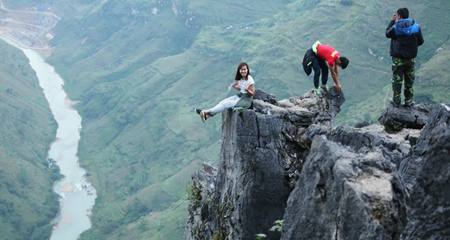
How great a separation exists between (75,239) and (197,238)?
573 ft

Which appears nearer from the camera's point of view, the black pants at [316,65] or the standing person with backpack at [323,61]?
the standing person with backpack at [323,61]

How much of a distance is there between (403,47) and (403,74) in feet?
5.48

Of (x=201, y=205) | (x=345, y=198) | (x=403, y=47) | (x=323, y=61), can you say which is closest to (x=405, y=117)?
(x=403, y=47)

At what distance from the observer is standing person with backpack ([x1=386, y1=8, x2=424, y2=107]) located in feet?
63.9

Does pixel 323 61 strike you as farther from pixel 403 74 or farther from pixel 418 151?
pixel 418 151

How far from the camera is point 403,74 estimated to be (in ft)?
69.9

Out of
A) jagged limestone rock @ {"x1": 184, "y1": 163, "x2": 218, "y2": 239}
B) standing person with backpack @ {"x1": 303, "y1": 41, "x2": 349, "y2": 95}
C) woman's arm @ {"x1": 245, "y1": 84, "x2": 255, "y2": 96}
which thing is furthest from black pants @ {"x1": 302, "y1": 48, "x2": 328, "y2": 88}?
jagged limestone rock @ {"x1": 184, "y1": 163, "x2": 218, "y2": 239}

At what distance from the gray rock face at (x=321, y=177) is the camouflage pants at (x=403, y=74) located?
2.24 ft

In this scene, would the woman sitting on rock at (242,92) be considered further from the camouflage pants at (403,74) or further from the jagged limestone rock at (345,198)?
the jagged limestone rock at (345,198)

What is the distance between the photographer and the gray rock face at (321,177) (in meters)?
9.29

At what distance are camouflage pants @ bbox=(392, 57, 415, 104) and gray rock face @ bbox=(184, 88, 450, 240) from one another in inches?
26.9

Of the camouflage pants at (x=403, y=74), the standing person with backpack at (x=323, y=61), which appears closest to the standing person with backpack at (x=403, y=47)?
the camouflage pants at (x=403, y=74)

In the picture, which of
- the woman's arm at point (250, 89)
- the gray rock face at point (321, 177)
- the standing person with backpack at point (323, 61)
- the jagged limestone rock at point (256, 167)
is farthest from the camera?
the standing person with backpack at point (323, 61)

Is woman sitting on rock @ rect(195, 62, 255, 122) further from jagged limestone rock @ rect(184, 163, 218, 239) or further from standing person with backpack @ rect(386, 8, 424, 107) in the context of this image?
standing person with backpack @ rect(386, 8, 424, 107)
